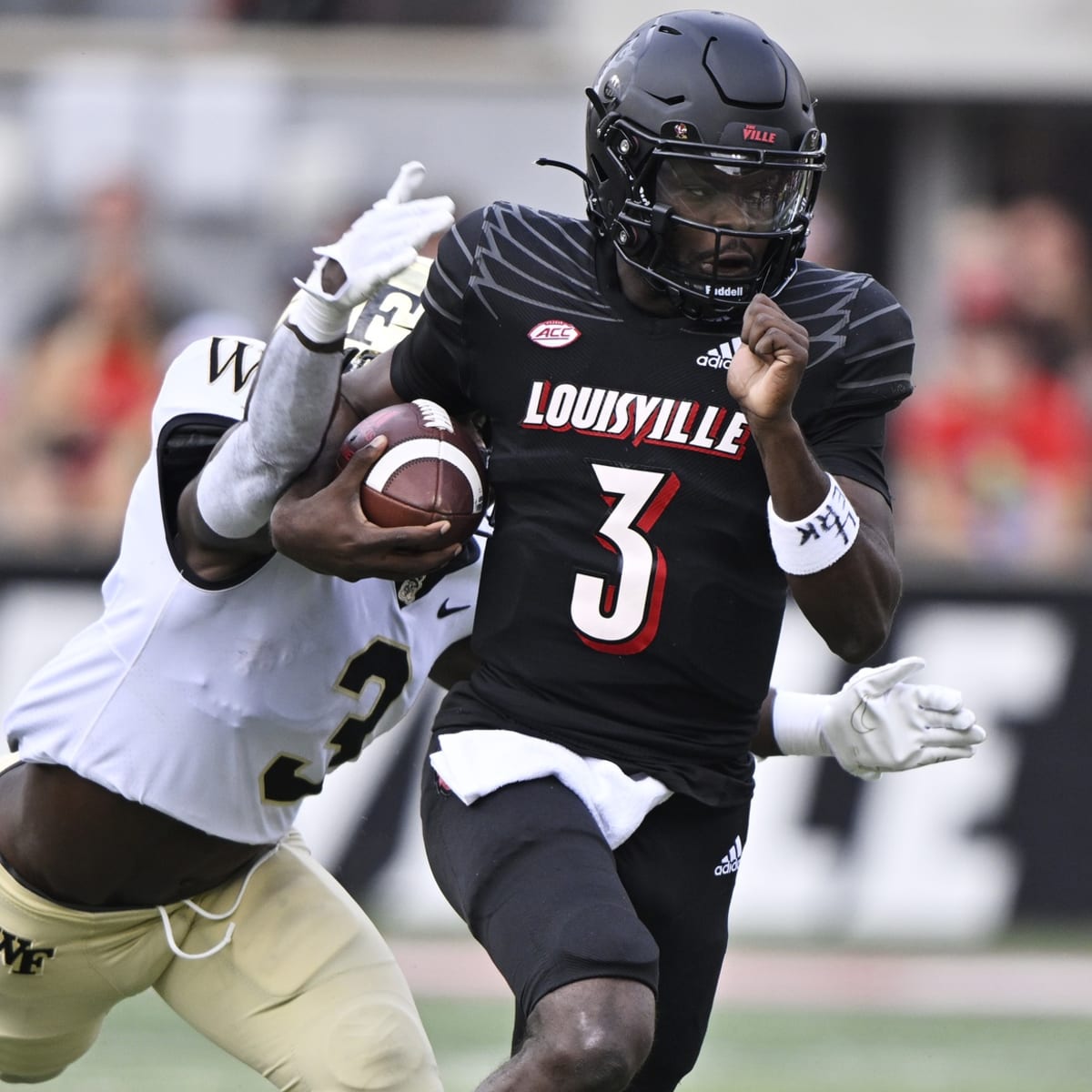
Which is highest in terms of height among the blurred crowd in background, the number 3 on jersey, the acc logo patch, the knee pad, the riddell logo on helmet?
the riddell logo on helmet

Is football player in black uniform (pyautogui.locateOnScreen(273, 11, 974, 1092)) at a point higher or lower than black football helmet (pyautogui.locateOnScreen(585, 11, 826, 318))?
lower

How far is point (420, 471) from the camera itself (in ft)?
11.5

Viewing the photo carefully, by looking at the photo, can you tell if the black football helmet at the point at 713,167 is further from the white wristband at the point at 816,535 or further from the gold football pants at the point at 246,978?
the gold football pants at the point at 246,978

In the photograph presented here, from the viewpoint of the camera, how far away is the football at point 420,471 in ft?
11.4

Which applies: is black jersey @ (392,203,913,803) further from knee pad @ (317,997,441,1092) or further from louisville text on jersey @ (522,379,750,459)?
knee pad @ (317,997,441,1092)

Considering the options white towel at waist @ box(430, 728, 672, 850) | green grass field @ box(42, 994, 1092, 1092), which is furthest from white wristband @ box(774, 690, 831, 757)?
green grass field @ box(42, 994, 1092, 1092)

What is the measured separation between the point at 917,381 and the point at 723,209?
6.53m

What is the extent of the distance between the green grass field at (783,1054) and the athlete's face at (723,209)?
9.74 feet

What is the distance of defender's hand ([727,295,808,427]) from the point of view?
3.26 metres

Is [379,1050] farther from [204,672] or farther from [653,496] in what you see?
[653,496]

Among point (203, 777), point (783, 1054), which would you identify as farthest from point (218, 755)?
point (783, 1054)

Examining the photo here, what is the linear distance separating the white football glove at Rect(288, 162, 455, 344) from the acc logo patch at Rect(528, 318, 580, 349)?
26 centimetres

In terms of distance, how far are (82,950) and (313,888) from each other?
1.49 feet

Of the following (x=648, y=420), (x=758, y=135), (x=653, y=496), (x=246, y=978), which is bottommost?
(x=246, y=978)
